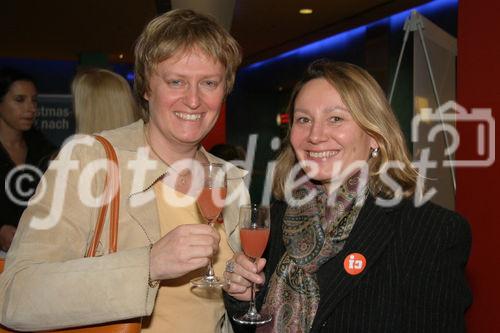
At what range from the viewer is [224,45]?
6.17 feet

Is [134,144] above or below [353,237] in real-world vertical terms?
above

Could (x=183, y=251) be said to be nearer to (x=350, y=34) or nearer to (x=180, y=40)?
(x=180, y=40)

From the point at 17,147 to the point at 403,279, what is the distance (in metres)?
3.02

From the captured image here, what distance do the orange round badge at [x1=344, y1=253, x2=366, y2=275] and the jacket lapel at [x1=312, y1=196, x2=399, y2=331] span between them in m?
0.01

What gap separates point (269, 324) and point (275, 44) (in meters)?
11.0

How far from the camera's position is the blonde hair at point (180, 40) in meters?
1.82

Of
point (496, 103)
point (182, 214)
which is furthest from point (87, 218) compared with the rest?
point (496, 103)

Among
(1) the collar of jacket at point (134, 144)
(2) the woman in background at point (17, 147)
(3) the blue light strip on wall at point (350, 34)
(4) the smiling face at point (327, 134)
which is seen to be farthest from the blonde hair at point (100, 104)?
(3) the blue light strip on wall at point (350, 34)

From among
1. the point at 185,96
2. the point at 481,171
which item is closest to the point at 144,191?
the point at 185,96

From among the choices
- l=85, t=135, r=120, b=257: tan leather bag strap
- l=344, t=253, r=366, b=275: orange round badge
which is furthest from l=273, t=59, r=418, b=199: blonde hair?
l=85, t=135, r=120, b=257: tan leather bag strap

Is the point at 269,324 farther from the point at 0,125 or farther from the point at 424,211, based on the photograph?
the point at 0,125

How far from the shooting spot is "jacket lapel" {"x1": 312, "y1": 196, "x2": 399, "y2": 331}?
1772 mm

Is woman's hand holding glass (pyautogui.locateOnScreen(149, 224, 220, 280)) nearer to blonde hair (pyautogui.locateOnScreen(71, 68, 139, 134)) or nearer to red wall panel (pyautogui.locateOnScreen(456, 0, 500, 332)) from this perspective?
blonde hair (pyautogui.locateOnScreen(71, 68, 139, 134))

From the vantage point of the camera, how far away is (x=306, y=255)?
1.93m
